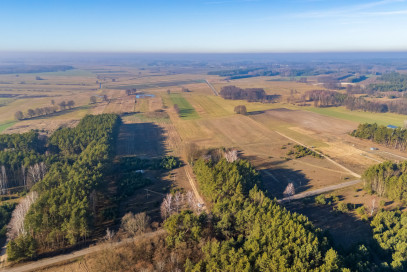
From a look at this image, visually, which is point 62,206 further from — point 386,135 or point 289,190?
point 386,135

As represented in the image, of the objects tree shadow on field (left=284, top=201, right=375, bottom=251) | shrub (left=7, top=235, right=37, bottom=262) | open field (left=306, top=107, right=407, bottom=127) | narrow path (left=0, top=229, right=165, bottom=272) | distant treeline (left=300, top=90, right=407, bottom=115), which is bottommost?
narrow path (left=0, top=229, right=165, bottom=272)

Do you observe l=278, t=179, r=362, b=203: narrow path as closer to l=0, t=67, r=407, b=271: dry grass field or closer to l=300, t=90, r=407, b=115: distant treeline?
l=0, t=67, r=407, b=271: dry grass field

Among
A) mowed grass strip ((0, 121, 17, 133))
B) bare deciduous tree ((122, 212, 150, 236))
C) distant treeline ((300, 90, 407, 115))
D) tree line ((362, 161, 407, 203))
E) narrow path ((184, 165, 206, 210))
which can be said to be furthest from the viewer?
distant treeline ((300, 90, 407, 115))

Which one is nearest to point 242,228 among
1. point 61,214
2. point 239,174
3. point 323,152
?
point 239,174

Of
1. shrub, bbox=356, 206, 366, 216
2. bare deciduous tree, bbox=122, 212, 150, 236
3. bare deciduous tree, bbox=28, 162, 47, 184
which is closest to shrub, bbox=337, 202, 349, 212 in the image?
shrub, bbox=356, 206, 366, 216

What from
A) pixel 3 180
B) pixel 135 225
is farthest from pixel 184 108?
pixel 135 225

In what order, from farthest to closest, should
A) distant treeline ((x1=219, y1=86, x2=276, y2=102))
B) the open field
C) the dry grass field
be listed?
distant treeline ((x1=219, y1=86, x2=276, y2=102)) < the open field < the dry grass field

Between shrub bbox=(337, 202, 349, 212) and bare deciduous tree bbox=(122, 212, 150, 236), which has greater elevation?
bare deciduous tree bbox=(122, 212, 150, 236)

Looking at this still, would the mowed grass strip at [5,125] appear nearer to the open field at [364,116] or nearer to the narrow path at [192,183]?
the narrow path at [192,183]
